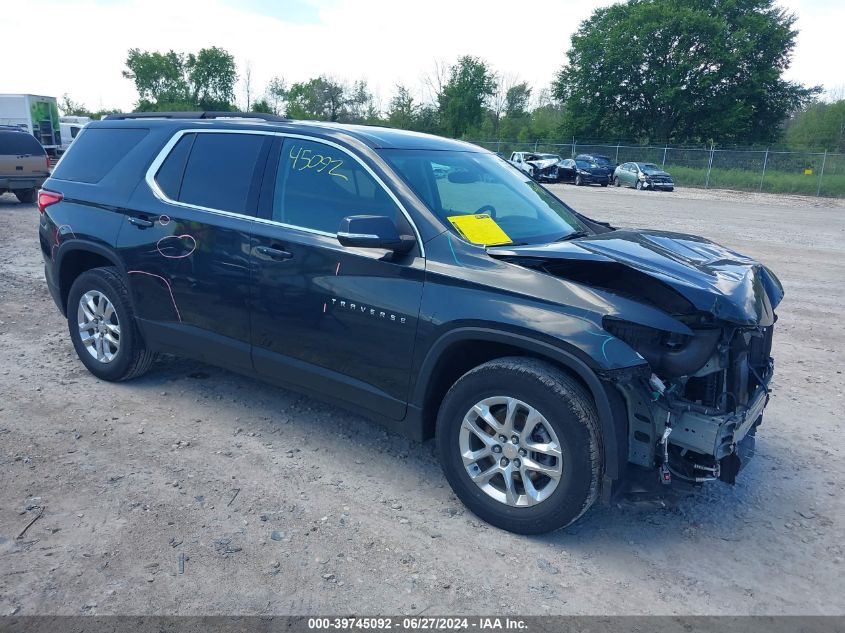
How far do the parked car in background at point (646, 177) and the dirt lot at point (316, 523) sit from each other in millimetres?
30512

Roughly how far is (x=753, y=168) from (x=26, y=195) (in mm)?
33657

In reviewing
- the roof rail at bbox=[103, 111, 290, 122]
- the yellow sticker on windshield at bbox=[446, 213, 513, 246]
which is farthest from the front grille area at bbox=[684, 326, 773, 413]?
the roof rail at bbox=[103, 111, 290, 122]

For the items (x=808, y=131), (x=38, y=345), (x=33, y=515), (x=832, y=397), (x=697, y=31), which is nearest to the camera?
(x=33, y=515)

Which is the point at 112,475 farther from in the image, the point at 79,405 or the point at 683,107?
the point at 683,107

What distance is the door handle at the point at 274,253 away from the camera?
3840mm

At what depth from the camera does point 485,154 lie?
4.66m

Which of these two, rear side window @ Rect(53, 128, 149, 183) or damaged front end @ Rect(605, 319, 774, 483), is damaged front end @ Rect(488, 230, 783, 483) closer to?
damaged front end @ Rect(605, 319, 774, 483)

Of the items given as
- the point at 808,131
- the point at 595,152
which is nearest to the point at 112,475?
the point at 595,152

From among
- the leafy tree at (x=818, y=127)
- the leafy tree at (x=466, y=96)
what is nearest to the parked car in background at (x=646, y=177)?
the leafy tree at (x=818, y=127)

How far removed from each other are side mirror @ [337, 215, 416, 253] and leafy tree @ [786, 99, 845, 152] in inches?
2019

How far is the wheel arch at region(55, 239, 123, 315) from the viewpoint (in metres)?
4.75

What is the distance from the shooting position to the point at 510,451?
3.21 m

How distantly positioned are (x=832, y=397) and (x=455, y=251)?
11.8 feet

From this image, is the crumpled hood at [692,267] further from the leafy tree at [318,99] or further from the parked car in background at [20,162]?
the leafy tree at [318,99]
